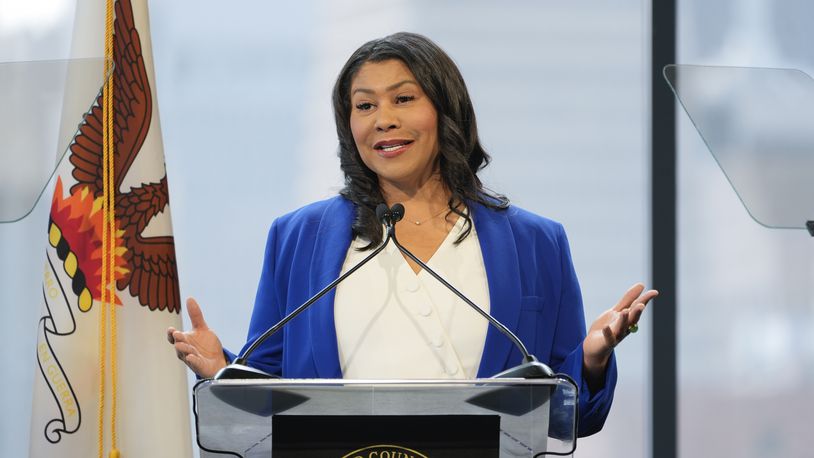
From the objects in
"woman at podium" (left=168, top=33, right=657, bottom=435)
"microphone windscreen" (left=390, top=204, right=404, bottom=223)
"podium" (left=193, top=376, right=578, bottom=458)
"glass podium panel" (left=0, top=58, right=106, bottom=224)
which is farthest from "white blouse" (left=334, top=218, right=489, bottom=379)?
"glass podium panel" (left=0, top=58, right=106, bottom=224)

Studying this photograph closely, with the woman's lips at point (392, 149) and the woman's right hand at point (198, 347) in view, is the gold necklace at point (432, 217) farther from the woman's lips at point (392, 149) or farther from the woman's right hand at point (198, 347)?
the woman's right hand at point (198, 347)

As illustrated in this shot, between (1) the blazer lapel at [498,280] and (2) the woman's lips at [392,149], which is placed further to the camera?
(2) the woman's lips at [392,149]

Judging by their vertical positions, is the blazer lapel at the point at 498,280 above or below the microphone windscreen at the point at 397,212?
below

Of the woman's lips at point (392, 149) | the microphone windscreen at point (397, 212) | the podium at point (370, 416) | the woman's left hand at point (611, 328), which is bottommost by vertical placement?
the podium at point (370, 416)

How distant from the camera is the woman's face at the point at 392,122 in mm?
2174

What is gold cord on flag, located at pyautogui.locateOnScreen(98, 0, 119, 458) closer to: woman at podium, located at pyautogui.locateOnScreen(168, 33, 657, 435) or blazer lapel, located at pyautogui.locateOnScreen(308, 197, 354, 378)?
woman at podium, located at pyautogui.locateOnScreen(168, 33, 657, 435)

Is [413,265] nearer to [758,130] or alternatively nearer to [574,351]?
[574,351]

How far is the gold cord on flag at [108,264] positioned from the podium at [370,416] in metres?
1.19

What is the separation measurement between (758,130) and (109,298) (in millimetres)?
1639

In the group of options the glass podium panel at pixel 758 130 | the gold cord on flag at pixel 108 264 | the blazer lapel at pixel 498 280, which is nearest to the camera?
the blazer lapel at pixel 498 280

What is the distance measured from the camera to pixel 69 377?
2510 millimetres

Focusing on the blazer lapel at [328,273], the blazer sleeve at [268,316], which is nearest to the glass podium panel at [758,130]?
the blazer lapel at [328,273]

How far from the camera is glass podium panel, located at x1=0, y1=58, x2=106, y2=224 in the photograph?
2.23 m

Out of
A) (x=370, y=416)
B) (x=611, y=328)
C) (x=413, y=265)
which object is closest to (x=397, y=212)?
(x=413, y=265)
